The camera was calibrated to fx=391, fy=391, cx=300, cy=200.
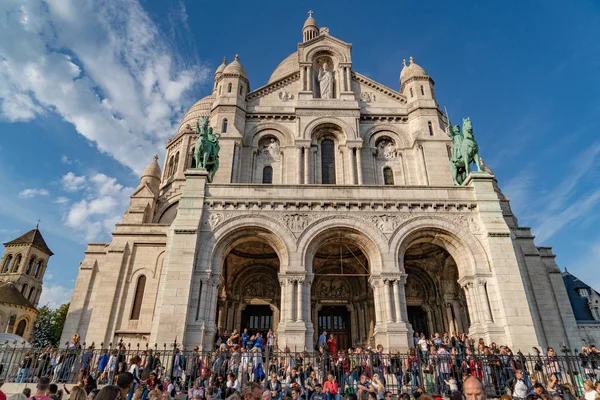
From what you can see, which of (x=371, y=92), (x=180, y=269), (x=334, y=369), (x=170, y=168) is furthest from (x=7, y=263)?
(x=334, y=369)

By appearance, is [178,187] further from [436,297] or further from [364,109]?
[436,297]

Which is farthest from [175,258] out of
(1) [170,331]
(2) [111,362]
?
(2) [111,362]

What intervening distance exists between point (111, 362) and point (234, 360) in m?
3.98

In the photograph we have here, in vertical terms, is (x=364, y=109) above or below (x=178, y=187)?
above

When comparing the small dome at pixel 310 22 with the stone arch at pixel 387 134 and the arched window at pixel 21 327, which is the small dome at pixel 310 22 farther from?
the arched window at pixel 21 327

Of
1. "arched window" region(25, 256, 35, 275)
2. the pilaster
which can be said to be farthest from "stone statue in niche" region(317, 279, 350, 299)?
"arched window" region(25, 256, 35, 275)

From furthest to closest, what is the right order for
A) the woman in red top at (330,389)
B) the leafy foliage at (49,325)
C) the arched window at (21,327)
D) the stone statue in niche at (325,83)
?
1. the leafy foliage at (49,325)
2. the arched window at (21,327)
3. the stone statue in niche at (325,83)
4. the woman in red top at (330,389)

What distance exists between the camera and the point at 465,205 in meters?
17.5

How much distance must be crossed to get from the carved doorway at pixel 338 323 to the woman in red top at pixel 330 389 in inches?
401

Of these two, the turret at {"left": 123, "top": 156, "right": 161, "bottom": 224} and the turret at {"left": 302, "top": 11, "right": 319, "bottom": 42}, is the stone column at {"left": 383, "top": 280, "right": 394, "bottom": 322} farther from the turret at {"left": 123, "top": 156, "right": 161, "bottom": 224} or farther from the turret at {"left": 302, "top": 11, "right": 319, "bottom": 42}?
the turret at {"left": 302, "top": 11, "right": 319, "bottom": 42}

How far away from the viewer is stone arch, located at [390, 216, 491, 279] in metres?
16.4

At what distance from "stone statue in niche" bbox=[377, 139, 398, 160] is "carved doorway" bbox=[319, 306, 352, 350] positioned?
33.1ft

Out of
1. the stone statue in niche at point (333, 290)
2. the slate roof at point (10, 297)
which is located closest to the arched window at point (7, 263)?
the slate roof at point (10, 297)

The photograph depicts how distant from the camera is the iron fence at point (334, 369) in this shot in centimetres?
1147
